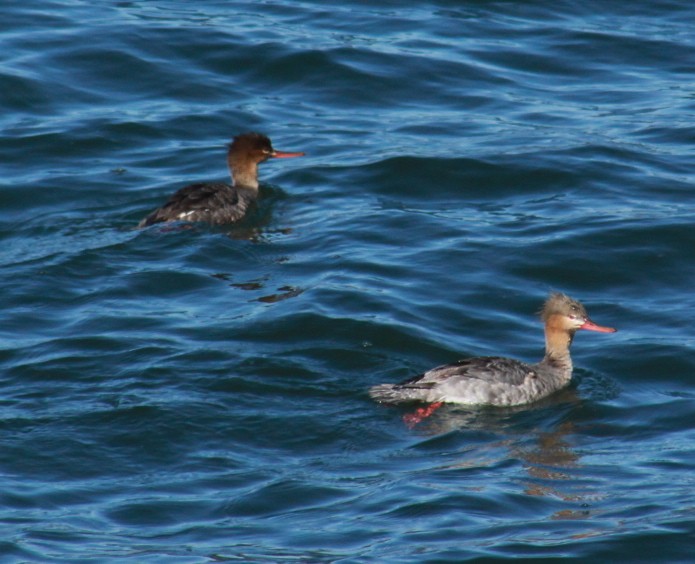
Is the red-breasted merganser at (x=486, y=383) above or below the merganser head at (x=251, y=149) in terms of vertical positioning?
below

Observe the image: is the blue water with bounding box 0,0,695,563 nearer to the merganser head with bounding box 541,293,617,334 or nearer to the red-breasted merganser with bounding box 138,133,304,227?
the red-breasted merganser with bounding box 138,133,304,227

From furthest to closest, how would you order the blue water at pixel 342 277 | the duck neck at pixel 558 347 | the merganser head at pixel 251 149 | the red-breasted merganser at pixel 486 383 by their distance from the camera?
the merganser head at pixel 251 149 → the duck neck at pixel 558 347 → the red-breasted merganser at pixel 486 383 → the blue water at pixel 342 277

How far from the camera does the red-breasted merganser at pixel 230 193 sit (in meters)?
14.8

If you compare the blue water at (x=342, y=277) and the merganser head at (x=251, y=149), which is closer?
the blue water at (x=342, y=277)

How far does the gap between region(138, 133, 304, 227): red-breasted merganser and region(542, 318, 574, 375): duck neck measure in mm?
4306

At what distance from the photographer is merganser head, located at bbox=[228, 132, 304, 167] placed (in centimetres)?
1644

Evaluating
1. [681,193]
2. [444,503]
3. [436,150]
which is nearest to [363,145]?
[436,150]

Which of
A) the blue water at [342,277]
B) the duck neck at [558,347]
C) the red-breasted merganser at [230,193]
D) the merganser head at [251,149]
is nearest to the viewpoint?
the blue water at [342,277]

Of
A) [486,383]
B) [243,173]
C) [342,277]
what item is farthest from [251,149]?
[486,383]

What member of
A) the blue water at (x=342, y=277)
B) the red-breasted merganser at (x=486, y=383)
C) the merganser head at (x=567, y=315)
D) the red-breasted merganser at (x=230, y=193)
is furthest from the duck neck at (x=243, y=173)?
the red-breasted merganser at (x=486, y=383)

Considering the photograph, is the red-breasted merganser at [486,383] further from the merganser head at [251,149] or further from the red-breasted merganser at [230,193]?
the merganser head at [251,149]

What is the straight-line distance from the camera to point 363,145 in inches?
705

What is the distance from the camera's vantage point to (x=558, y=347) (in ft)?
40.2

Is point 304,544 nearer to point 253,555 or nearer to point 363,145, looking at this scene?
point 253,555
